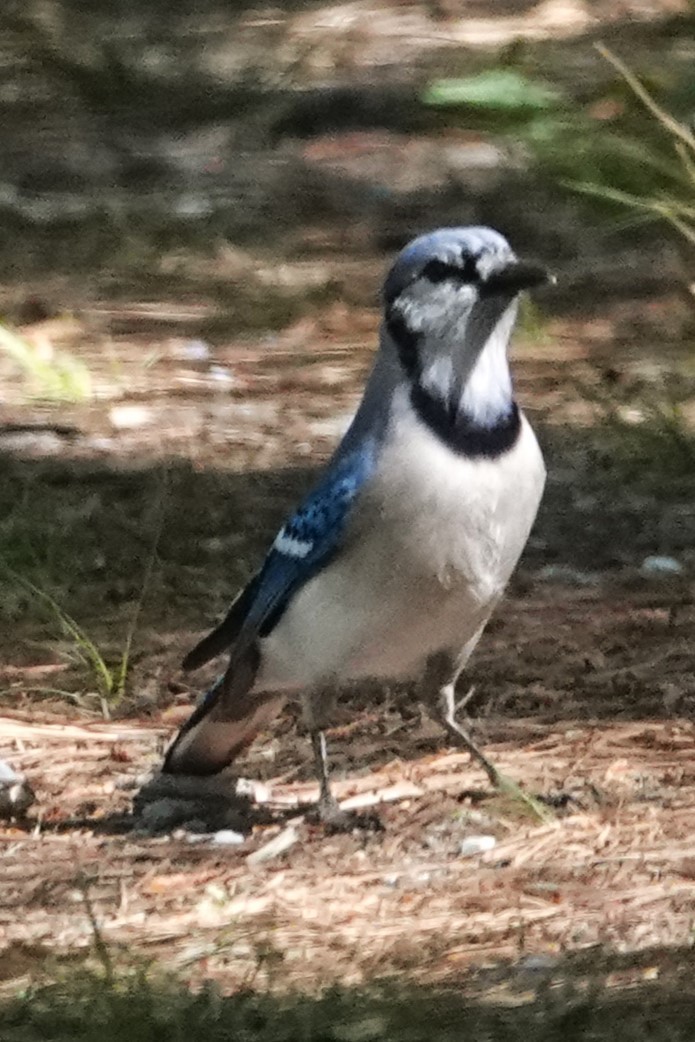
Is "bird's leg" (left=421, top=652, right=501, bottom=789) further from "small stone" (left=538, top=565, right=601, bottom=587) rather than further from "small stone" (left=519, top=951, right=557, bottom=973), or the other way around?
"small stone" (left=538, top=565, right=601, bottom=587)

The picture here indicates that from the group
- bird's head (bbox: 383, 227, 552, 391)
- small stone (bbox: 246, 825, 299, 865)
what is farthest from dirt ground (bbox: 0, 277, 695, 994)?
bird's head (bbox: 383, 227, 552, 391)

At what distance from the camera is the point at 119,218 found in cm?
734

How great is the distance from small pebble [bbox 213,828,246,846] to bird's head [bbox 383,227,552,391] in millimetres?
859

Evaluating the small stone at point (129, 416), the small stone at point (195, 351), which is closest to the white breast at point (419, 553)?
the small stone at point (129, 416)

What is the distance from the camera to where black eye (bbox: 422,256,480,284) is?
337 cm

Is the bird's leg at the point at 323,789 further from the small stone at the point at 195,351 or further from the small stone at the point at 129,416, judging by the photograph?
the small stone at the point at 195,351

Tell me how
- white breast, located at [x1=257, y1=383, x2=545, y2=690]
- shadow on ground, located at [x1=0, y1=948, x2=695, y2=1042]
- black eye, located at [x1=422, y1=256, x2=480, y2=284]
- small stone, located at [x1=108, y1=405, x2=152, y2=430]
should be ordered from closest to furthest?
shadow on ground, located at [x1=0, y1=948, x2=695, y2=1042]
white breast, located at [x1=257, y1=383, x2=545, y2=690]
black eye, located at [x1=422, y1=256, x2=480, y2=284]
small stone, located at [x1=108, y1=405, x2=152, y2=430]

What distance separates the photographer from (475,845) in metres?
3.43

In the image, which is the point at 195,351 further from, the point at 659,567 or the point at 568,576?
the point at 659,567

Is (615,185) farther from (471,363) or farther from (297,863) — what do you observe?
(297,863)

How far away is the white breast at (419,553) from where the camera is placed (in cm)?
326

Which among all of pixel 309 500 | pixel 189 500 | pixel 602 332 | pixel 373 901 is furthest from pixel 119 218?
pixel 373 901

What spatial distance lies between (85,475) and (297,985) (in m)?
2.53

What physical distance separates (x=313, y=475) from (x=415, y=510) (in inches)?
75.1
